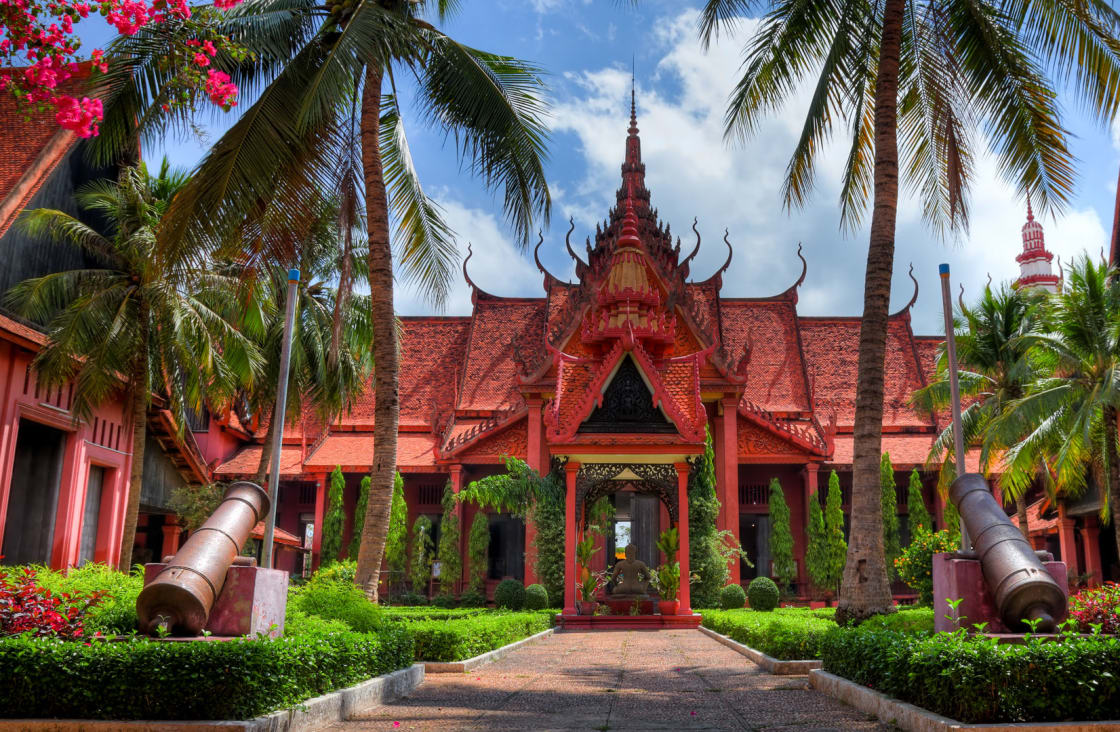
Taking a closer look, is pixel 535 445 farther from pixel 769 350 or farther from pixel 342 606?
pixel 342 606

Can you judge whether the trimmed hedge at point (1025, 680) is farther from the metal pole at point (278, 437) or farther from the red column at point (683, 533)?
the red column at point (683, 533)

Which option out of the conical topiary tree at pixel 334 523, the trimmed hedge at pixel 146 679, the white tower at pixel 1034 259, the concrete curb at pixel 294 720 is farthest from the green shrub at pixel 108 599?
the white tower at pixel 1034 259

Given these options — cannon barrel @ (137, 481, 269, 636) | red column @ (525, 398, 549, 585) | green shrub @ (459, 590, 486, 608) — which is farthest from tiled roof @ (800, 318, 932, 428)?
cannon barrel @ (137, 481, 269, 636)

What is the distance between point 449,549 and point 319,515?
4224 mm

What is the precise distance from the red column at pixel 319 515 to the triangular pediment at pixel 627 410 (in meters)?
11.3

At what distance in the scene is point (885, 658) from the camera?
6988 millimetres

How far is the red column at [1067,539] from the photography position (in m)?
22.5

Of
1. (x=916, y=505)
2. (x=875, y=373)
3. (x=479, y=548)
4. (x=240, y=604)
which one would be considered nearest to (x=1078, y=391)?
(x=916, y=505)

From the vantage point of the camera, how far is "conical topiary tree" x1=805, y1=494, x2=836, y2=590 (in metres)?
24.1

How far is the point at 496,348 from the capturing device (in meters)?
31.0

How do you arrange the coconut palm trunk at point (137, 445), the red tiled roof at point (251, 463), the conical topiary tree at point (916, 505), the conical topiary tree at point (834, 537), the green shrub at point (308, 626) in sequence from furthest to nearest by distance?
1. the red tiled roof at point (251, 463)
2. the conical topiary tree at point (916, 505)
3. the conical topiary tree at point (834, 537)
4. the coconut palm trunk at point (137, 445)
5. the green shrub at point (308, 626)

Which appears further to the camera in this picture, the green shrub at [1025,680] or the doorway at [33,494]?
the doorway at [33,494]

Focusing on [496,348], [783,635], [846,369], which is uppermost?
[496,348]

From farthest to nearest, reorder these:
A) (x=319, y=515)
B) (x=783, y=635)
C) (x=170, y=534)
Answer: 1. (x=319, y=515)
2. (x=170, y=534)
3. (x=783, y=635)
